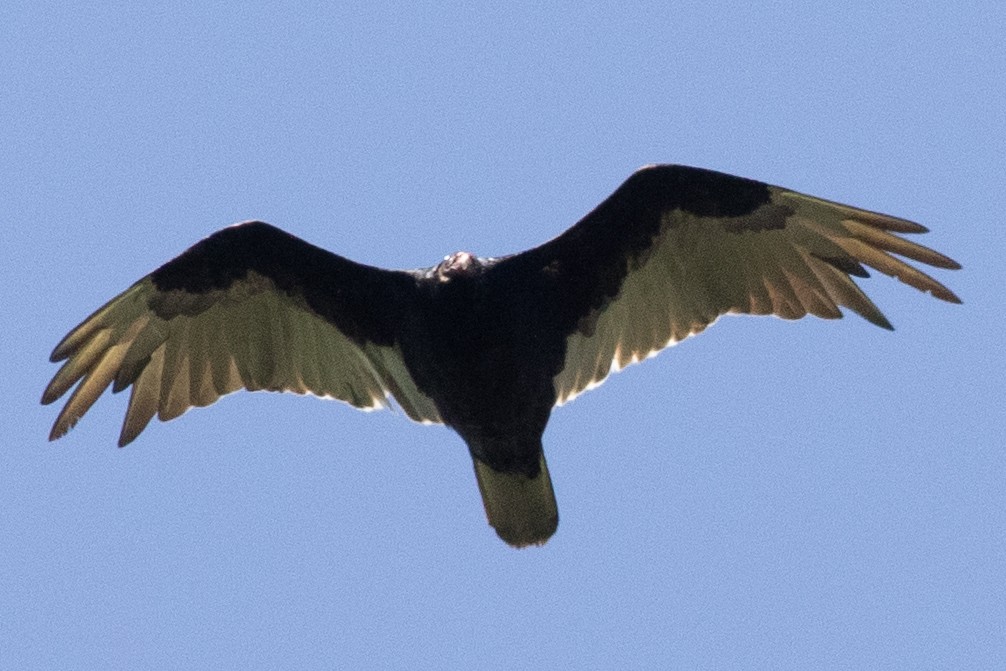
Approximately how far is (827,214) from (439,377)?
7.35 feet

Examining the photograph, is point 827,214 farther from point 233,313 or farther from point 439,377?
point 233,313

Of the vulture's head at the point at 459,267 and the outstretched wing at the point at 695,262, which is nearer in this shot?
the vulture's head at the point at 459,267

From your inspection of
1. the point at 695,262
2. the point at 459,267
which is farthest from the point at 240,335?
the point at 695,262

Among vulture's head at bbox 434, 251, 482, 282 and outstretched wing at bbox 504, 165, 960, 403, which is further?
outstretched wing at bbox 504, 165, 960, 403

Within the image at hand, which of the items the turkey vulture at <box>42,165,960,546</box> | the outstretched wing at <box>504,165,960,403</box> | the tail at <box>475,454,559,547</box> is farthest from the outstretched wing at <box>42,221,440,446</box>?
the outstretched wing at <box>504,165,960,403</box>

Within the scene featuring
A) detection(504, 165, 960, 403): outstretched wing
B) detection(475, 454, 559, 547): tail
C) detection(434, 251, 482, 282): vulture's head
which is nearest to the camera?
detection(434, 251, 482, 282): vulture's head

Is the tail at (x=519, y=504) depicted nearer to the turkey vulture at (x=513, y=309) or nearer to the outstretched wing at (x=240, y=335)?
the turkey vulture at (x=513, y=309)

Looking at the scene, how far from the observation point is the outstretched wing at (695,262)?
8289 mm

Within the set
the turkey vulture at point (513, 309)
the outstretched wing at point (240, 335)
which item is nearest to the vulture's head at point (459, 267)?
the turkey vulture at point (513, 309)

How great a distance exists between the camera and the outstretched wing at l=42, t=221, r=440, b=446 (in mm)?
8508

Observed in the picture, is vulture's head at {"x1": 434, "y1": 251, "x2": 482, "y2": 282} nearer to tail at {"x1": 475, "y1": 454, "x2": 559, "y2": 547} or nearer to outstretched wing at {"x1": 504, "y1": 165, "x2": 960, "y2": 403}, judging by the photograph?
outstretched wing at {"x1": 504, "y1": 165, "x2": 960, "y2": 403}

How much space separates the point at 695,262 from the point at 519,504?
159 centimetres

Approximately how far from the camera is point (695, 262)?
28.4ft

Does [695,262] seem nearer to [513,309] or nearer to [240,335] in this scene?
[513,309]
